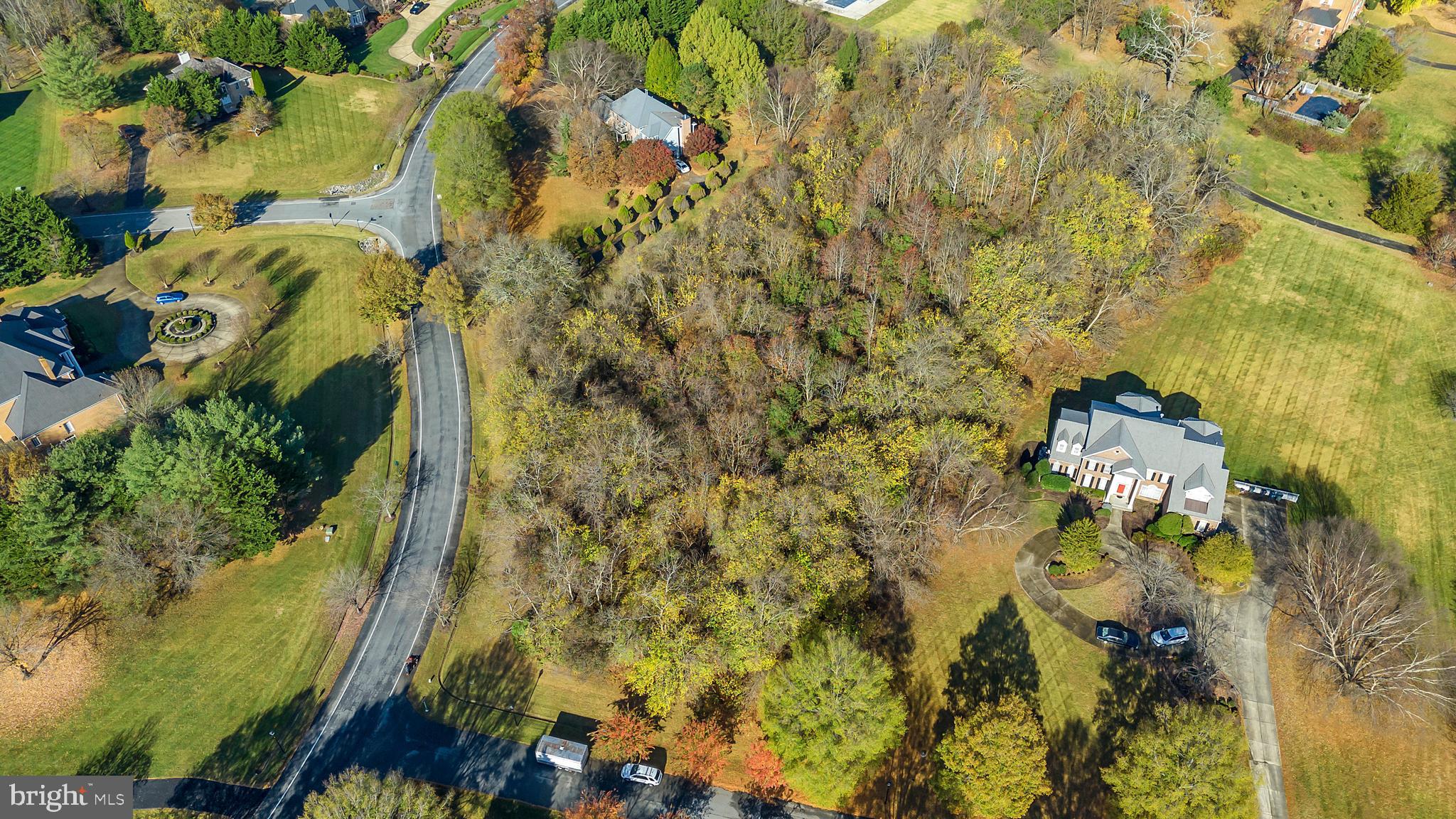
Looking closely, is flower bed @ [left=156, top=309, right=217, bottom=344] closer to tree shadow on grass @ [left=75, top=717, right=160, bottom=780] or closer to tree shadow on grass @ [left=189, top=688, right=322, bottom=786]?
tree shadow on grass @ [left=75, top=717, right=160, bottom=780]

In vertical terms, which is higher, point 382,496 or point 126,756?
point 382,496

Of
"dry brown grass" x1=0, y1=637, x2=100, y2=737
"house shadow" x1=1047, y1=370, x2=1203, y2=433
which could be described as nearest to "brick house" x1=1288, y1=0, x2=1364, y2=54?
"house shadow" x1=1047, y1=370, x2=1203, y2=433

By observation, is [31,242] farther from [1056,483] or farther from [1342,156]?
[1342,156]

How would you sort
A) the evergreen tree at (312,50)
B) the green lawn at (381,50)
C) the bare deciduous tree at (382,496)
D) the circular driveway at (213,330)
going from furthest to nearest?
the green lawn at (381,50) < the evergreen tree at (312,50) < the circular driveway at (213,330) < the bare deciduous tree at (382,496)

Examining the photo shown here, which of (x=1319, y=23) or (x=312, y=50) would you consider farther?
(x=312, y=50)

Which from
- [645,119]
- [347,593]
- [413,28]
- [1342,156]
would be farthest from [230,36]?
[1342,156]

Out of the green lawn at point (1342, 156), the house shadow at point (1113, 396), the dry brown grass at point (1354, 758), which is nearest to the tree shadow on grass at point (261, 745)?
the house shadow at point (1113, 396)

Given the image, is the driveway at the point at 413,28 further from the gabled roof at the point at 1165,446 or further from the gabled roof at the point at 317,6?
the gabled roof at the point at 1165,446
